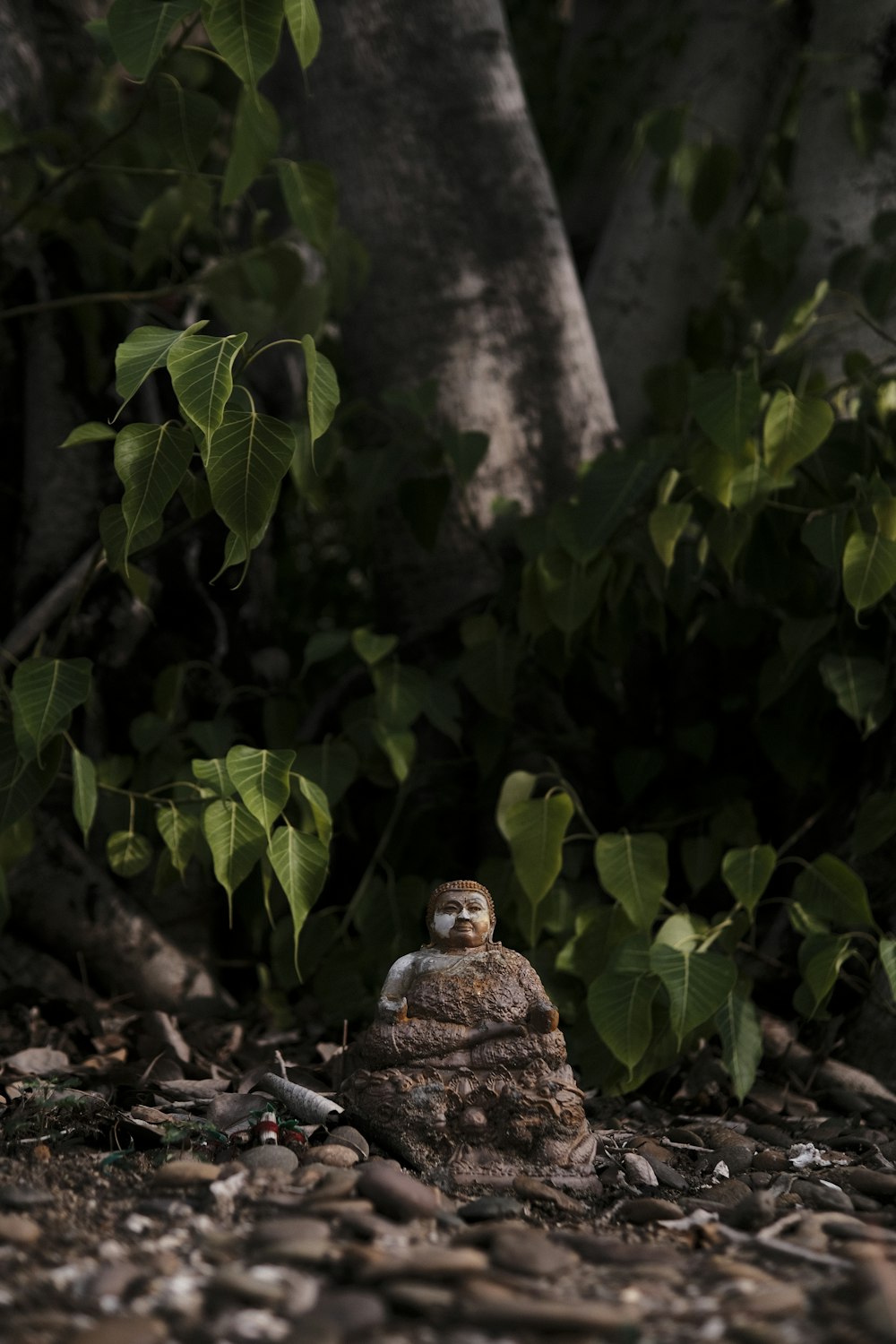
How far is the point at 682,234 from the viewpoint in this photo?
9.93 feet

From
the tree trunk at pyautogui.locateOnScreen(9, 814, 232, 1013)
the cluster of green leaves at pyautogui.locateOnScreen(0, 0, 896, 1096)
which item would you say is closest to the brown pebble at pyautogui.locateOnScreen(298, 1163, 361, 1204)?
the cluster of green leaves at pyautogui.locateOnScreen(0, 0, 896, 1096)

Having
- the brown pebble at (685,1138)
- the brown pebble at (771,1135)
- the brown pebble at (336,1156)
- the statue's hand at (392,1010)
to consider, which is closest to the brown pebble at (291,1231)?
the brown pebble at (336,1156)

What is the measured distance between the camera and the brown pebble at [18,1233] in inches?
47.6

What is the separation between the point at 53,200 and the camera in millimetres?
2559

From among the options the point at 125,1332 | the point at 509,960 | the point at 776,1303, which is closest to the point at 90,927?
the point at 509,960

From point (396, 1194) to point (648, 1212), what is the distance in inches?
11.7

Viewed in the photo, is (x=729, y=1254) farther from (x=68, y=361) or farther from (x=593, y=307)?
(x=593, y=307)

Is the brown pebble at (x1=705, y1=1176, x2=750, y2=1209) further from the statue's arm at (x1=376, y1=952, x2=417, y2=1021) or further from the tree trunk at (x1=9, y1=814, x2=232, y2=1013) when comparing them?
the tree trunk at (x1=9, y1=814, x2=232, y2=1013)

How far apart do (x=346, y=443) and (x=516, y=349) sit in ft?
2.20

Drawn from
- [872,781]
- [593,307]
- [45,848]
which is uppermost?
[593,307]

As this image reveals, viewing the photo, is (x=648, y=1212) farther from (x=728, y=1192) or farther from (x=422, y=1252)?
(x=422, y=1252)

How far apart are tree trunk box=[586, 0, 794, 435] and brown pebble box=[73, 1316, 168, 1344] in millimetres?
2340

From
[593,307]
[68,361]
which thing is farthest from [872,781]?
[68,361]

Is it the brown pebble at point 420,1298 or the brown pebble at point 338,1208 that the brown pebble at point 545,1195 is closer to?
the brown pebble at point 338,1208
